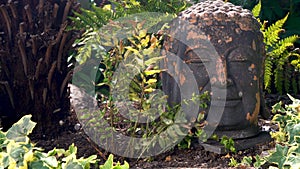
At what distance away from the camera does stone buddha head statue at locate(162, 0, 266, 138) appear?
268 centimetres

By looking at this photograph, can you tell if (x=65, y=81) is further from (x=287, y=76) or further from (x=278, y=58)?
(x=287, y=76)

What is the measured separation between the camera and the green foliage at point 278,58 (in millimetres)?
3734

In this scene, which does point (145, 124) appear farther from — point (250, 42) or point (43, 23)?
point (43, 23)

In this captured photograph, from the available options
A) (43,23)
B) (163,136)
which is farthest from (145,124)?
(43,23)

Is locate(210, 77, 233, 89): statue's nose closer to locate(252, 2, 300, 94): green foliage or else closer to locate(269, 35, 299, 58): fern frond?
locate(252, 2, 300, 94): green foliage

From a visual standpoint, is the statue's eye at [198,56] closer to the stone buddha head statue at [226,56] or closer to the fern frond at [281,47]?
the stone buddha head statue at [226,56]

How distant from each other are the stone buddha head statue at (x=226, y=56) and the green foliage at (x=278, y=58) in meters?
0.99

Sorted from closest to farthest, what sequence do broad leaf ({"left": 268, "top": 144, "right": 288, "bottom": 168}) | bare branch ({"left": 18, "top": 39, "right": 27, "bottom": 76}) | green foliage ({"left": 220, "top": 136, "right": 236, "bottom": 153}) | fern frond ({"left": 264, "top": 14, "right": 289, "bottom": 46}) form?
broad leaf ({"left": 268, "top": 144, "right": 288, "bottom": 168}), green foliage ({"left": 220, "top": 136, "right": 236, "bottom": 153}), bare branch ({"left": 18, "top": 39, "right": 27, "bottom": 76}), fern frond ({"left": 264, "top": 14, "right": 289, "bottom": 46})

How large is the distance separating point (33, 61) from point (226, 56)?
1251mm

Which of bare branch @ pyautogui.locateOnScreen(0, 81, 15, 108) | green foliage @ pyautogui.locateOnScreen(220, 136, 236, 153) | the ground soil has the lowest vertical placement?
the ground soil

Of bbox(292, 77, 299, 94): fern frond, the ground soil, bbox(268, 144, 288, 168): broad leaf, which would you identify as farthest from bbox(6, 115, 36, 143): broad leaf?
bbox(292, 77, 299, 94): fern frond

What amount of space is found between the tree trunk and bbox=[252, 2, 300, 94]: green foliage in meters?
1.65

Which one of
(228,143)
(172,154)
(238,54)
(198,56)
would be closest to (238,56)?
(238,54)

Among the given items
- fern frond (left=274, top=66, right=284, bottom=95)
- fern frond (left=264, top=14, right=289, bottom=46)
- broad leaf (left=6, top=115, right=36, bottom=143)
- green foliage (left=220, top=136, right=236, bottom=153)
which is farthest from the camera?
fern frond (left=274, top=66, right=284, bottom=95)
